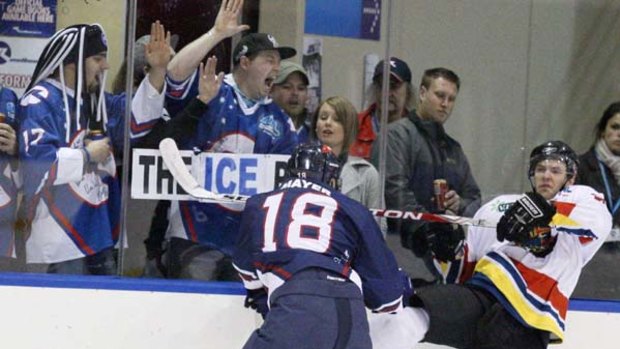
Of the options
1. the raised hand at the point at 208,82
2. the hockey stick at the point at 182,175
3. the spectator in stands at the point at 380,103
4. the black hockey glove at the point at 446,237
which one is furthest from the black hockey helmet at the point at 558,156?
the raised hand at the point at 208,82

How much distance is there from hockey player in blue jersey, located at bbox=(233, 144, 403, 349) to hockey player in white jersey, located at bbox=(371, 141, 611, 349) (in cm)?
26

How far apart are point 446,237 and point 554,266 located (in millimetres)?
405

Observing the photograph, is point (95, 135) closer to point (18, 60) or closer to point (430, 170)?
point (18, 60)

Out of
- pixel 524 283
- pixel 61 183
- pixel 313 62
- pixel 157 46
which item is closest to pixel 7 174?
pixel 61 183

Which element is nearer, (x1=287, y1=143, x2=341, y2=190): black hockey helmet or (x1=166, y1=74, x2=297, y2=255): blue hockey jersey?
(x1=287, y1=143, x2=341, y2=190): black hockey helmet

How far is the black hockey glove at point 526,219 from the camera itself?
4.02m

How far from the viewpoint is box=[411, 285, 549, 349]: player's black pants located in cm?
410

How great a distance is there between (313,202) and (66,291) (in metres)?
0.97

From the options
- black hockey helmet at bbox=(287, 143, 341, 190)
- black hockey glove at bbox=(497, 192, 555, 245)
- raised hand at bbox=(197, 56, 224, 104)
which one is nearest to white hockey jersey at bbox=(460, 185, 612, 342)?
black hockey glove at bbox=(497, 192, 555, 245)

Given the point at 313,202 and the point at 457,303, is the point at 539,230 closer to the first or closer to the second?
the point at 457,303

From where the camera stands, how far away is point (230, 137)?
4.36 metres

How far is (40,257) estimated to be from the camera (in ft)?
14.2

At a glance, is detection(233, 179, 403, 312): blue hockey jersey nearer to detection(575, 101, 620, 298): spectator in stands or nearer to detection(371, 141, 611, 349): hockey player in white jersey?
detection(371, 141, 611, 349): hockey player in white jersey

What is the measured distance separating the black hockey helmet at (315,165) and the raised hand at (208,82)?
19.7 inches
